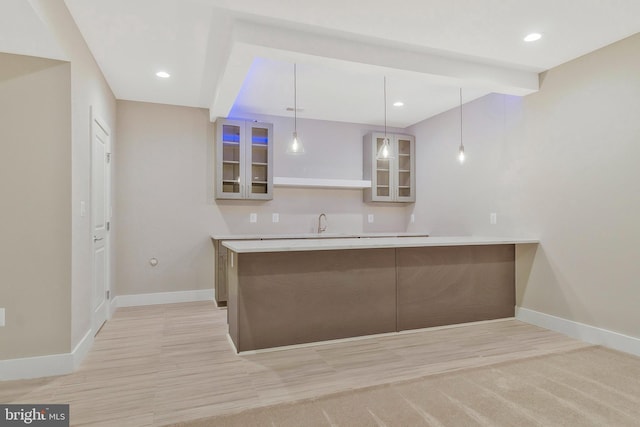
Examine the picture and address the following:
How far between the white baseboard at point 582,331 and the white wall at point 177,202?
306 centimetres

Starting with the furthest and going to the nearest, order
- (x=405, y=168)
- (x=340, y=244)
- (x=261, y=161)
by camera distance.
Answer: (x=405, y=168) → (x=261, y=161) → (x=340, y=244)

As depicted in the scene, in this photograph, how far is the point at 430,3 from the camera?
2.49 metres

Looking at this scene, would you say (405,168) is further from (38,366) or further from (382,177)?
(38,366)

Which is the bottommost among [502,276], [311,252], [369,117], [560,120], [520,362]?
[520,362]

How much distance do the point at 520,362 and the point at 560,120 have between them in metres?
2.35

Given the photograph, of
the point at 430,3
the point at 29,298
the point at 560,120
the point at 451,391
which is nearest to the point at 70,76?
the point at 29,298

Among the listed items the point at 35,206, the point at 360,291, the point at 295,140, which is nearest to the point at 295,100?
the point at 295,140

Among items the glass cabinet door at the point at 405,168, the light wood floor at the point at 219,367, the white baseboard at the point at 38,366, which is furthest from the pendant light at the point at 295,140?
the white baseboard at the point at 38,366

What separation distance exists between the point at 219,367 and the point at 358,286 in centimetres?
138

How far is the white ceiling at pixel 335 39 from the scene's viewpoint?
2.54 meters

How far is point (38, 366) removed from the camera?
2.56m

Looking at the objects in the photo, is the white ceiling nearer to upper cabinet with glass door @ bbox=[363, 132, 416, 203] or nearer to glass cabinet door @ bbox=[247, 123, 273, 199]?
glass cabinet door @ bbox=[247, 123, 273, 199]

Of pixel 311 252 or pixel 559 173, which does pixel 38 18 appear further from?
pixel 559 173

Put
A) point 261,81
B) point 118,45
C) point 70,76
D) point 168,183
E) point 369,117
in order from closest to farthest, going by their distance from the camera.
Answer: point 70,76, point 118,45, point 261,81, point 168,183, point 369,117
